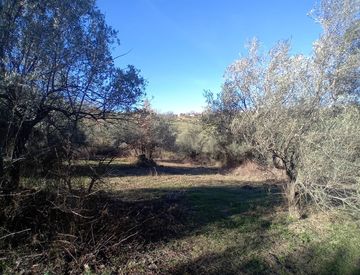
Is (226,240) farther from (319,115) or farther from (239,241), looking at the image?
(319,115)

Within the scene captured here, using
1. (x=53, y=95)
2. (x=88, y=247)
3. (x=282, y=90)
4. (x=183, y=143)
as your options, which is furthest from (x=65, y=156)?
(x=183, y=143)

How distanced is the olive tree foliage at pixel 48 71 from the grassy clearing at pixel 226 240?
2.15m

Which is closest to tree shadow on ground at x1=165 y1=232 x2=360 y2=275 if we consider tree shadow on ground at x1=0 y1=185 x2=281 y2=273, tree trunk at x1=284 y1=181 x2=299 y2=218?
tree shadow on ground at x1=0 y1=185 x2=281 y2=273

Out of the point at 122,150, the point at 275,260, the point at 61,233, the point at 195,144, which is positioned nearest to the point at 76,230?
the point at 61,233

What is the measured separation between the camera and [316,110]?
9.70 metres

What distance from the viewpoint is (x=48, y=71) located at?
26.1 feet

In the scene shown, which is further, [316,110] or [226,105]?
[226,105]

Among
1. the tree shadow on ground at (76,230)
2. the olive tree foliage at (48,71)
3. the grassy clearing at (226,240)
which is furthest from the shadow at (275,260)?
the olive tree foliage at (48,71)

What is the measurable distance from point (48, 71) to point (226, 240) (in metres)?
5.66

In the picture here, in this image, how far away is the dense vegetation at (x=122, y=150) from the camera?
661 cm

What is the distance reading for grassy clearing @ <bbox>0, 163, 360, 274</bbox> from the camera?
7102 mm

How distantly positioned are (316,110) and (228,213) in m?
3.94

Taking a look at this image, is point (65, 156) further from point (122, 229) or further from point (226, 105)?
point (226, 105)

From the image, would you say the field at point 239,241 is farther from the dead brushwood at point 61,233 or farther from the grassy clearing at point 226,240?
the dead brushwood at point 61,233
